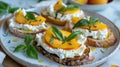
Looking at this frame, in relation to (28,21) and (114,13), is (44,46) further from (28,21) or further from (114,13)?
(114,13)

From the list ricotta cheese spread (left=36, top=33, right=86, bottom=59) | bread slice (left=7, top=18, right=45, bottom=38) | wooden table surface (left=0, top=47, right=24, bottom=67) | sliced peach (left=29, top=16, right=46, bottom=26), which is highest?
sliced peach (left=29, top=16, right=46, bottom=26)

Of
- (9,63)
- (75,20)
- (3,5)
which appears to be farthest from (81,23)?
(3,5)

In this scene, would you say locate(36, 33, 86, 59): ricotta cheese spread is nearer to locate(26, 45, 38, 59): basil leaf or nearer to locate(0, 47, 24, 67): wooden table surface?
locate(26, 45, 38, 59): basil leaf

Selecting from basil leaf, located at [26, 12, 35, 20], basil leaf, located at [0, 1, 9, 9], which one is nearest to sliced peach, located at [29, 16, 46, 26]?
basil leaf, located at [26, 12, 35, 20]

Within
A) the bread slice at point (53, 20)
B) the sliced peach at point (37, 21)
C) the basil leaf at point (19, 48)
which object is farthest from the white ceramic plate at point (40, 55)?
the bread slice at point (53, 20)

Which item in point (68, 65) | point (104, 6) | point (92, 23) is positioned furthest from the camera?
point (104, 6)

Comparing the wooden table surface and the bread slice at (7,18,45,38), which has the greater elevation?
the bread slice at (7,18,45,38)

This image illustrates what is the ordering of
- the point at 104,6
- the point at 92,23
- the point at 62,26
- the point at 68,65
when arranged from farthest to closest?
the point at 104,6
the point at 62,26
the point at 92,23
the point at 68,65

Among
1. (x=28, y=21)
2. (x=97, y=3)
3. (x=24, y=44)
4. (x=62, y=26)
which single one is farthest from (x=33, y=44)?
(x=97, y=3)

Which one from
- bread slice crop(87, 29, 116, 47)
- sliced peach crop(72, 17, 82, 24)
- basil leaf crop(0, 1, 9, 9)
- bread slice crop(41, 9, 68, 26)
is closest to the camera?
bread slice crop(87, 29, 116, 47)
